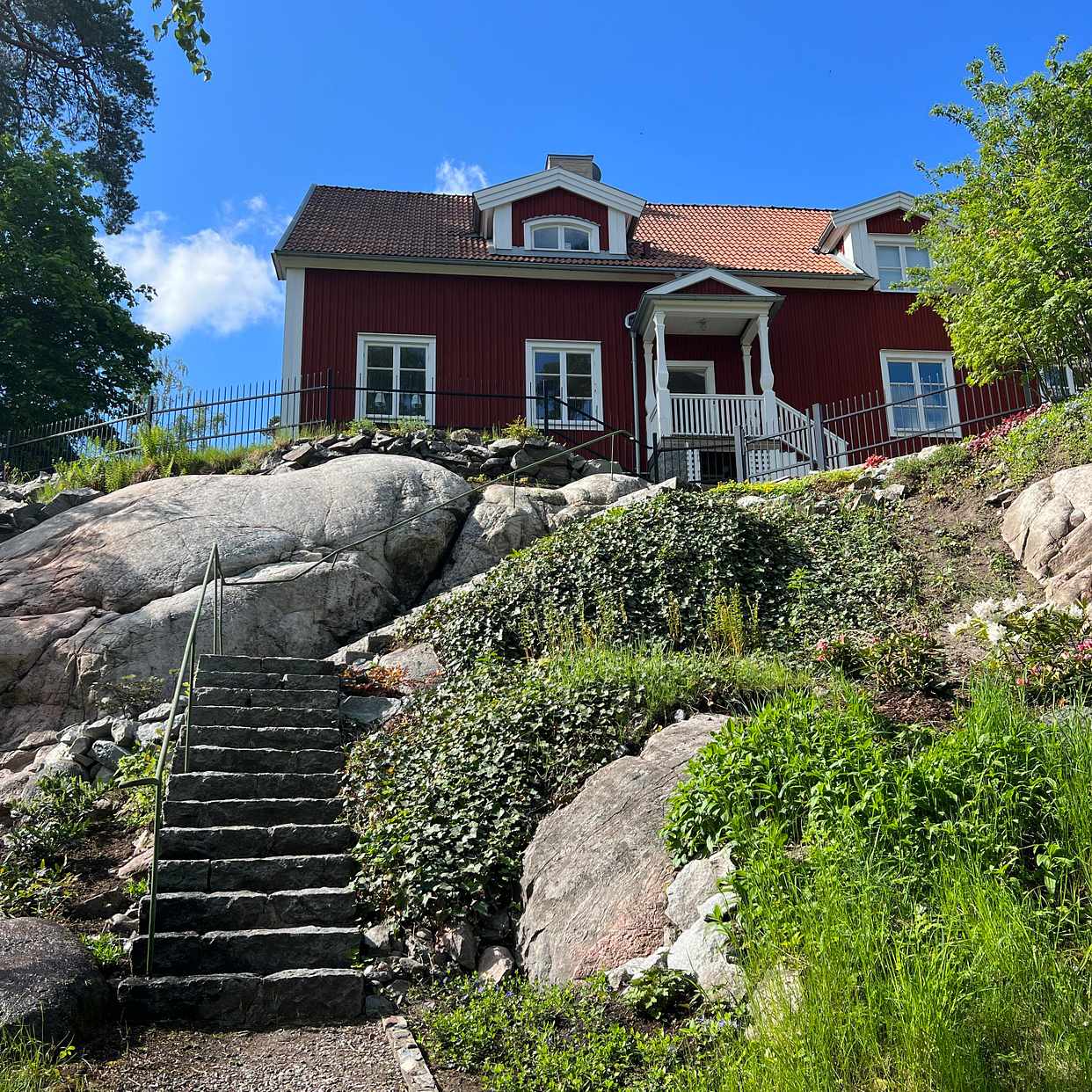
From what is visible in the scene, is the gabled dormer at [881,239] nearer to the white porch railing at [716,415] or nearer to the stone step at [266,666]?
the white porch railing at [716,415]

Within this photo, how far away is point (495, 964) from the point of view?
5715 mm

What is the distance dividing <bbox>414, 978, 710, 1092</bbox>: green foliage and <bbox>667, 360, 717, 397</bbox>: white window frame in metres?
16.4

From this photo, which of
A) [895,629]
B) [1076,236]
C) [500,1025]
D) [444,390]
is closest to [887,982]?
[500,1025]

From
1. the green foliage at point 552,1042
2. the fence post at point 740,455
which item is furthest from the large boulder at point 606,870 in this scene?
the fence post at point 740,455

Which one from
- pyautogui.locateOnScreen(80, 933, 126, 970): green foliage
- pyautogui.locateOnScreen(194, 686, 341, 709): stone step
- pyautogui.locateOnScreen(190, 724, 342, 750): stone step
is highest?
pyautogui.locateOnScreen(194, 686, 341, 709): stone step

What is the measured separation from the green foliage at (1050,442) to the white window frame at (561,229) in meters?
10.9

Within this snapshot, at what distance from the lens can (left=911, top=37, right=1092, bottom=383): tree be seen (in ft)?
44.0

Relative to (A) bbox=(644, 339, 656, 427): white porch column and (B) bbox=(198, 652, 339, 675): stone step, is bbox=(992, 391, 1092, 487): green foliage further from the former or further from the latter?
(B) bbox=(198, 652, 339, 675): stone step

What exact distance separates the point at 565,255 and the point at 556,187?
1.56 meters

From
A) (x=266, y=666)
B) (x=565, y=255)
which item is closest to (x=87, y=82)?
(x=565, y=255)

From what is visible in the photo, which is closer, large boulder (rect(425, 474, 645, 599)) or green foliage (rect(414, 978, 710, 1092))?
green foliage (rect(414, 978, 710, 1092))

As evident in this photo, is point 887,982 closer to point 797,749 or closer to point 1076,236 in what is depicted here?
point 797,749

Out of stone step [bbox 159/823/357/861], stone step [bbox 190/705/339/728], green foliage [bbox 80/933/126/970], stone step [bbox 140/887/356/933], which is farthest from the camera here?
stone step [bbox 190/705/339/728]

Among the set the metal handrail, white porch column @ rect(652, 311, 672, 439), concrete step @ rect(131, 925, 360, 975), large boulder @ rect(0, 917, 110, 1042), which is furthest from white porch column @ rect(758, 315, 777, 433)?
large boulder @ rect(0, 917, 110, 1042)
